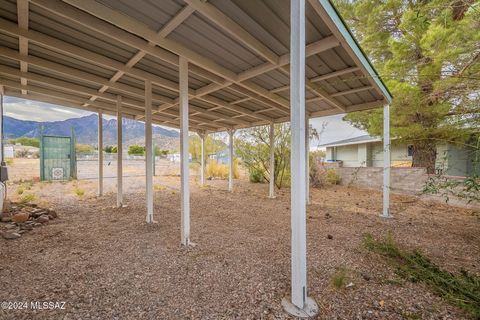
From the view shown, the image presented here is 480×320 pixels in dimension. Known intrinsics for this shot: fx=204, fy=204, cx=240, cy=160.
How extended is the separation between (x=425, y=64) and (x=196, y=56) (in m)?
4.49

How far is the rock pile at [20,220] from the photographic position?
3.07 meters

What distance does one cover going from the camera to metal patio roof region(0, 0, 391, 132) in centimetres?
207

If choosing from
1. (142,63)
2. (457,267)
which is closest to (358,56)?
(457,267)

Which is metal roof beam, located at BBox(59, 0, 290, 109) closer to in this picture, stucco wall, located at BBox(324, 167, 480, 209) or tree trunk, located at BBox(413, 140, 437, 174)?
stucco wall, located at BBox(324, 167, 480, 209)

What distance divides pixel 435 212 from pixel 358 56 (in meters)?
4.19

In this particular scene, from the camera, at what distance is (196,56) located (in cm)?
284

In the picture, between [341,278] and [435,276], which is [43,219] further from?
[435,276]

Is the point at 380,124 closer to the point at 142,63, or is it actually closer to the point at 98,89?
the point at 142,63

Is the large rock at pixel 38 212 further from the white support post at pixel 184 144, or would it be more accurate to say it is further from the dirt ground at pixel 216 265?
the white support post at pixel 184 144

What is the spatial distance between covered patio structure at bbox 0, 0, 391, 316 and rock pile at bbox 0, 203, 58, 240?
1393 mm

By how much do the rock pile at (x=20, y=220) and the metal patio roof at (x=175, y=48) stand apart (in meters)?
2.48

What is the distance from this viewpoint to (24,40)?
2604 millimetres

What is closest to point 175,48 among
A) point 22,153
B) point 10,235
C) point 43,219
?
point 10,235

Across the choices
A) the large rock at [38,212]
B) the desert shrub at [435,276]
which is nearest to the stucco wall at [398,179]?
the desert shrub at [435,276]
